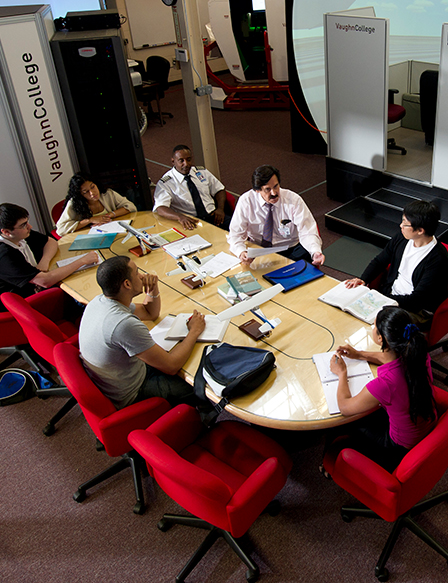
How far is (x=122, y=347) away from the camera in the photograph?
2502 millimetres

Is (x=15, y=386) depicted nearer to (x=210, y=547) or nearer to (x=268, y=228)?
(x=210, y=547)

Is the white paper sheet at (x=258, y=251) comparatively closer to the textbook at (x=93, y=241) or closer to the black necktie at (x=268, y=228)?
the black necktie at (x=268, y=228)

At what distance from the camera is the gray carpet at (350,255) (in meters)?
4.63

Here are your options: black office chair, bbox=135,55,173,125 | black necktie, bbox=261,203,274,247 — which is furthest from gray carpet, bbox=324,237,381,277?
black office chair, bbox=135,55,173,125

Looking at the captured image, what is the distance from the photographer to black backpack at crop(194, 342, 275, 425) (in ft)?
7.68

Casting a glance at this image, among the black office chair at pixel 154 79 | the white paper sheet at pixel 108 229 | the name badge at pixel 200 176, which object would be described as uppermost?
the black office chair at pixel 154 79

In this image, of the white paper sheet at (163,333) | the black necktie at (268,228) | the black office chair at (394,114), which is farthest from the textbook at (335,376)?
the black office chair at (394,114)

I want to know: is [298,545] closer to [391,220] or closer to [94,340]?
[94,340]

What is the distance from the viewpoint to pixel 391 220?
5.05 m

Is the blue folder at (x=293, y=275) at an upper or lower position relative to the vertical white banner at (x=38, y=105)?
lower

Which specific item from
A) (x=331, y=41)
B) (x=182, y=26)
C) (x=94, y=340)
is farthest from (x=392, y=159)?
(x=94, y=340)

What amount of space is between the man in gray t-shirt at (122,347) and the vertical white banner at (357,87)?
3477 millimetres

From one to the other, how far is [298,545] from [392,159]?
4486mm

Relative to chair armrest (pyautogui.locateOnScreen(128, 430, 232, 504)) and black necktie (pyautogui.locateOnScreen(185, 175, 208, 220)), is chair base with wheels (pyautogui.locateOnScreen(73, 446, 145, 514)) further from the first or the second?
black necktie (pyautogui.locateOnScreen(185, 175, 208, 220))
